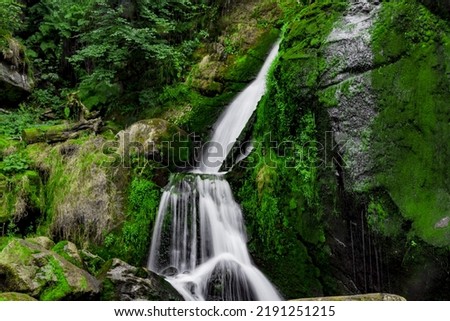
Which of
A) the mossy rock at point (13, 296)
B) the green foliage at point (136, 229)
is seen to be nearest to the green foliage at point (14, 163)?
the green foliage at point (136, 229)

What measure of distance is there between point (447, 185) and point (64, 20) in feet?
39.6

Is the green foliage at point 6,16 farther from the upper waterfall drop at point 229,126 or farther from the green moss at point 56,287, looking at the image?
the green moss at point 56,287

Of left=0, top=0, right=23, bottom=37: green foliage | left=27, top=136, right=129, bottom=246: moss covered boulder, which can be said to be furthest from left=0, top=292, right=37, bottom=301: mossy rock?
left=0, top=0, right=23, bottom=37: green foliage

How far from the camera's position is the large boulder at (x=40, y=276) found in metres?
4.36

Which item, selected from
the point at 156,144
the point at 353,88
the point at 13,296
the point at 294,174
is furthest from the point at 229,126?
the point at 13,296

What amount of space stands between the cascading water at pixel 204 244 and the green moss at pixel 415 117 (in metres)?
2.29

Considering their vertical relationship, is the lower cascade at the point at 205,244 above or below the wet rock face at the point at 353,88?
below

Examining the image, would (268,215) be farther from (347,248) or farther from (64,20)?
(64,20)

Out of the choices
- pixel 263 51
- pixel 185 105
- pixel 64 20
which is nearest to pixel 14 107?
pixel 64 20

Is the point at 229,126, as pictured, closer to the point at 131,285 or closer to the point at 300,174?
the point at 300,174

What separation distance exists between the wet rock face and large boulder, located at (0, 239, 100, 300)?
11.5 ft

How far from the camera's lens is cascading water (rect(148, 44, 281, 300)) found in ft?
18.8

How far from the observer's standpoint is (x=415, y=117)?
527 centimetres

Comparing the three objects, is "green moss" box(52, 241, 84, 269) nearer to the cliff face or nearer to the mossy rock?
the mossy rock
